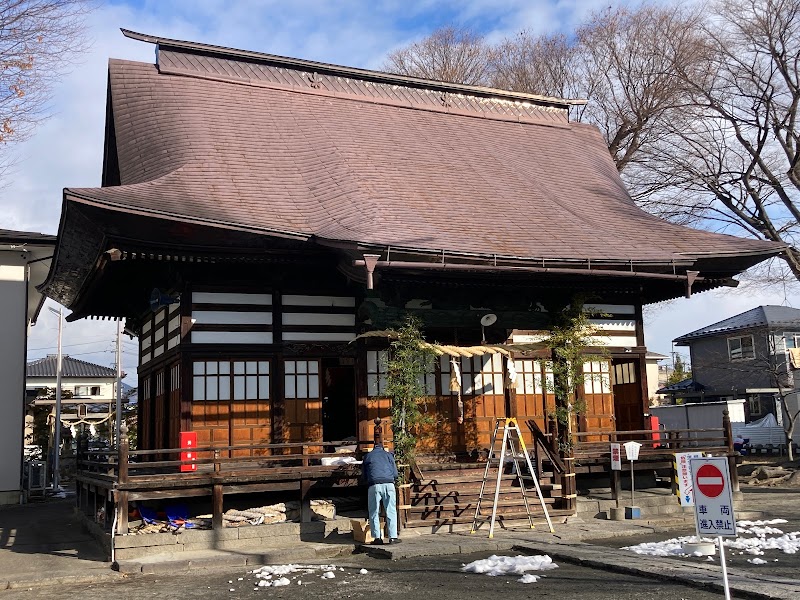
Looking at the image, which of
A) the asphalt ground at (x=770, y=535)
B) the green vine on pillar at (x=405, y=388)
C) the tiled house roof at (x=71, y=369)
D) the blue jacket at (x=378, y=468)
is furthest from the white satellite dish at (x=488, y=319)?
the tiled house roof at (x=71, y=369)

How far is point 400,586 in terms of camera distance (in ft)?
29.0

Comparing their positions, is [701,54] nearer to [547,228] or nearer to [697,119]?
[697,119]

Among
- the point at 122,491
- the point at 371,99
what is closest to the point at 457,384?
A: the point at 122,491

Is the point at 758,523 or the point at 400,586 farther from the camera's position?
the point at 758,523

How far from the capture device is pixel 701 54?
77.5 feet

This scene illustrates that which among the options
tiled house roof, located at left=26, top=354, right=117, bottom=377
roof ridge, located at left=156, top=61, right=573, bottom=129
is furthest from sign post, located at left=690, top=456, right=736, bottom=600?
tiled house roof, located at left=26, top=354, right=117, bottom=377

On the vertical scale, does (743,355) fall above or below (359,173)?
below

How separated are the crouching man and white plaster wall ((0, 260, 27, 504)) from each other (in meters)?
12.6

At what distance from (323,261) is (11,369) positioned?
11.4m

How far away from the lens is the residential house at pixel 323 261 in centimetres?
1314

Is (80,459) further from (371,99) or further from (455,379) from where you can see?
(371,99)

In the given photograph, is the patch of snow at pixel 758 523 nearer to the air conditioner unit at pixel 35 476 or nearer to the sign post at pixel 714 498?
the sign post at pixel 714 498

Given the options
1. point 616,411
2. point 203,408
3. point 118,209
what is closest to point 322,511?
point 203,408

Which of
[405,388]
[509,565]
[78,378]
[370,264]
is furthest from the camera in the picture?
[78,378]
